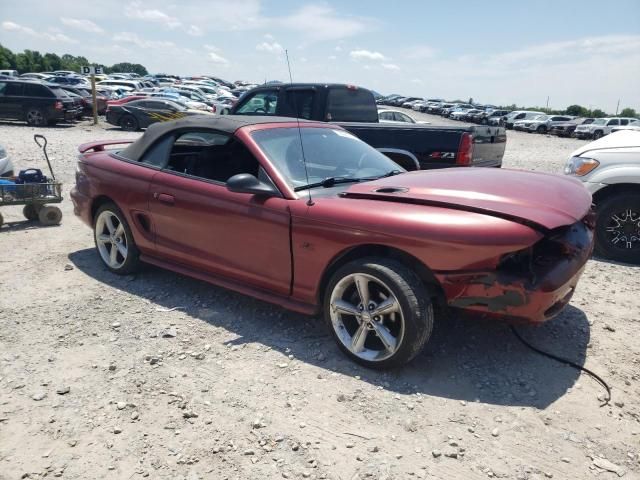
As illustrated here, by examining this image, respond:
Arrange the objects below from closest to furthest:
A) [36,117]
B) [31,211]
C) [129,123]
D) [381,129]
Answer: [31,211]
[381,129]
[36,117]
[129,123]

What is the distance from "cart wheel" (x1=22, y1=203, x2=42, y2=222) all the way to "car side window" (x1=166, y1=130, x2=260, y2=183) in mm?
3205

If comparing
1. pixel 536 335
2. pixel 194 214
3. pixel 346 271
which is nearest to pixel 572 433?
pixel 536 335

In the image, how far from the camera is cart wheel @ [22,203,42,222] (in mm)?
6473

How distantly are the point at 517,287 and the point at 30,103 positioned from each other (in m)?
21.0

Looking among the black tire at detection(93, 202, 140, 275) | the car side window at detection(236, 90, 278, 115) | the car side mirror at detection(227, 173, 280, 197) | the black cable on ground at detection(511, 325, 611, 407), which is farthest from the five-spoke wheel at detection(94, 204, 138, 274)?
the car side window at detection(236, 90, 278, 115)

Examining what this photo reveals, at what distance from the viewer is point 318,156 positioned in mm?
4008

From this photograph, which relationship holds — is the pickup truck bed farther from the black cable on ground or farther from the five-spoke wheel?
the five-spoke wheel

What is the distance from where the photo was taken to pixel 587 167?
18.3ft

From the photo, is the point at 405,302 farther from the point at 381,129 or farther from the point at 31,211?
the point at 31,211

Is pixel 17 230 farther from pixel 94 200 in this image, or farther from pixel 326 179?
pixel 326 179

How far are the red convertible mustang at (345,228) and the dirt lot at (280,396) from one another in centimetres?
32

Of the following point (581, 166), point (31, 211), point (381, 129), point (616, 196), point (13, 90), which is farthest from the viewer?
point (13, 90)

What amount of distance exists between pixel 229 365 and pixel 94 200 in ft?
8.37

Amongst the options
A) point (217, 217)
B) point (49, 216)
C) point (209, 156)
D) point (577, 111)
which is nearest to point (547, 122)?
point (577, 111)
